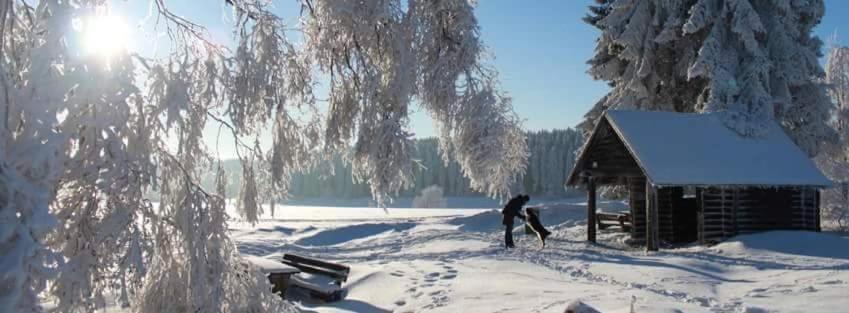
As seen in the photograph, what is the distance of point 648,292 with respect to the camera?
29.5 ft

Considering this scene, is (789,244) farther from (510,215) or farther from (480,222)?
(480,222)

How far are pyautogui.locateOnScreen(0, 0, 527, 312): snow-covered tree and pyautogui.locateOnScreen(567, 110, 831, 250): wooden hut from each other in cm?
1139

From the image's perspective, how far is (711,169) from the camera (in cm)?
1638

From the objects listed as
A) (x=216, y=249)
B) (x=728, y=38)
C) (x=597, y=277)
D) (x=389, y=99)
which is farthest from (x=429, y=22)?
(x=728, y=38)

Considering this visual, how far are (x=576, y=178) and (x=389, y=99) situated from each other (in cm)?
1584

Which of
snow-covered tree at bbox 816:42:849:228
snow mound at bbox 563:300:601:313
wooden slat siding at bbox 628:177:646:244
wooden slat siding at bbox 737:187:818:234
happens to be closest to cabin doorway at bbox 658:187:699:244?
wooden slat siding at bbox 628:177:646:244

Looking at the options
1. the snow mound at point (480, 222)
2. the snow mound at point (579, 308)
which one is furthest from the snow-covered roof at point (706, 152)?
the snow mound at point (579, 308)

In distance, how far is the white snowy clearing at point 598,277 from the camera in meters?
8.19

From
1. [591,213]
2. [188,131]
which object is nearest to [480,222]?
[591,213]

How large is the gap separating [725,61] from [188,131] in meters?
19.3

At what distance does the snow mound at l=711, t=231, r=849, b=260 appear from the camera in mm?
14258

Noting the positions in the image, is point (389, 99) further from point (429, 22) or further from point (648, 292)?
point (648, 292)

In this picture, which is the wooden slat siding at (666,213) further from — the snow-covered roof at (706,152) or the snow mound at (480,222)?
the snow mound at (480,222)

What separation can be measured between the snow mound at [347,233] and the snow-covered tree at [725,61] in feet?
35.3
